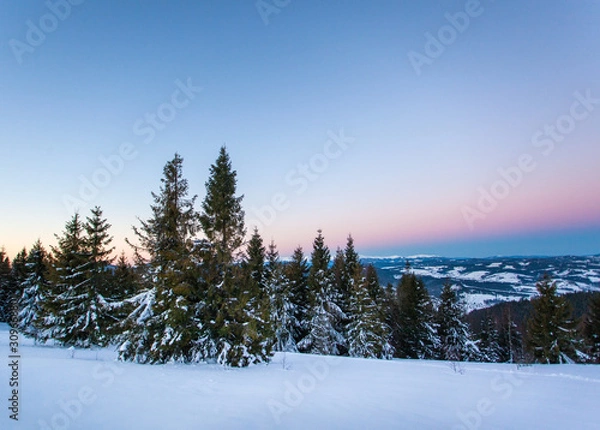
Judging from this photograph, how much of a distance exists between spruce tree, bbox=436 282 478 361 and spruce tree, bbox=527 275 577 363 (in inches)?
234

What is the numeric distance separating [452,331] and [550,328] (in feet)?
29.5

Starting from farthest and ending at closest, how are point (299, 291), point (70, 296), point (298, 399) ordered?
point (299, 291), point (70, 296), point (298, 399)

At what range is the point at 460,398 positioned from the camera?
6879mm

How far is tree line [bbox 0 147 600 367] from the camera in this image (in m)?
13.1

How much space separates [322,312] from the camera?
2527 cm

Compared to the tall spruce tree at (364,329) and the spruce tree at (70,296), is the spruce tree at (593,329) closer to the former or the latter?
the tall spruce tree at (364,329)

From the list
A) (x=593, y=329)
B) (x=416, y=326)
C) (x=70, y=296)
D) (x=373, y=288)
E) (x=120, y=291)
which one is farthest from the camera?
(x=373, y=288)

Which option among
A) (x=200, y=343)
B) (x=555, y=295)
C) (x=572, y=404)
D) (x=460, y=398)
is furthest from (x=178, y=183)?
(x=555, y=295)

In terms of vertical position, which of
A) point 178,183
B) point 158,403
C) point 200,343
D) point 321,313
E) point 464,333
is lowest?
point 464,333

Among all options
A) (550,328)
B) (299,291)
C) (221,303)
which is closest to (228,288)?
(221,303)

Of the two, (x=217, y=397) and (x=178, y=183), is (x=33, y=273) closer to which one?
(x=178, y=183)

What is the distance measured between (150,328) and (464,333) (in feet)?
105

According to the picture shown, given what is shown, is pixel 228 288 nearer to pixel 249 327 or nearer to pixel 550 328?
pixel 249 327

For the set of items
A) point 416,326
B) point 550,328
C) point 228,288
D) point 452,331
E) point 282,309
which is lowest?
point 452,331
